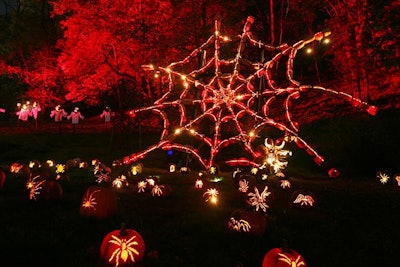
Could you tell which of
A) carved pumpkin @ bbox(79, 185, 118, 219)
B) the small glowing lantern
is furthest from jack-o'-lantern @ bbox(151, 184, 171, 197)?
the small glowing lantern

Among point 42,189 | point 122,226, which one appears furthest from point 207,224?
point 42,189

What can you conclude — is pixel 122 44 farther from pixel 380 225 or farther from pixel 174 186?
pixel 380 225

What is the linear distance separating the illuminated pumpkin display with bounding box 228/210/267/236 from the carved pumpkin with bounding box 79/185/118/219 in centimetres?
213

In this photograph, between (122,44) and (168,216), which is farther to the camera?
(122,44)

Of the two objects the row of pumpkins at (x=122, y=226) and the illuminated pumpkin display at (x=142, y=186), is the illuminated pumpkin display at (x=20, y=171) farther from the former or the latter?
the illuminated pumpkin display at (x=142, y=186)

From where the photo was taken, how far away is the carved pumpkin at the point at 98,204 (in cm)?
688

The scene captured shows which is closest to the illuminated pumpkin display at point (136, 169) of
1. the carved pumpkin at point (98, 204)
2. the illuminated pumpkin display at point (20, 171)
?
the illuminated pumpkin display at point (20, 171)

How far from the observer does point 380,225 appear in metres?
7.11

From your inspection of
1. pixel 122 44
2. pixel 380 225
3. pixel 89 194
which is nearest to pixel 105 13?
pixel 122 44

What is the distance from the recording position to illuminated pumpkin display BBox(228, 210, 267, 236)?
6.17 meters

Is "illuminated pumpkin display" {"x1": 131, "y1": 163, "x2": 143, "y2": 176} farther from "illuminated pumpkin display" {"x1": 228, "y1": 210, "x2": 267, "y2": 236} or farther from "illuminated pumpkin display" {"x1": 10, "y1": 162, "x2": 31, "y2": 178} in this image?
"illuminated pumpkin display" {"x1": 228, "y1": 210, "x2": 267, "y2": 236}

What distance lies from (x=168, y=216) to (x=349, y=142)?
863 centimetres

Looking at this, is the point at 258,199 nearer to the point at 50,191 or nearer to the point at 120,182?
the point at 120,182

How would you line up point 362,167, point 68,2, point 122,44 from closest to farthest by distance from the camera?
point 362,167
point 122,44
point 68,2
